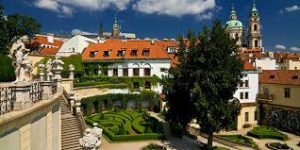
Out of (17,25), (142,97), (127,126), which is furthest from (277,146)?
(17,25)

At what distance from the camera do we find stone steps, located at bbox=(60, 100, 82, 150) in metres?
22.3

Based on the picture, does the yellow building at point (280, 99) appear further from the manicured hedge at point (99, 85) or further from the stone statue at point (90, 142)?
the stone statue at point (90, 142)

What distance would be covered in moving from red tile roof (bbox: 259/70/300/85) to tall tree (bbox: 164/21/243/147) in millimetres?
16532

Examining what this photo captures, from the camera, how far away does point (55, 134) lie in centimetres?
1808

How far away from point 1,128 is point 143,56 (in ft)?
132

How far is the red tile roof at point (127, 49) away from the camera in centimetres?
4950

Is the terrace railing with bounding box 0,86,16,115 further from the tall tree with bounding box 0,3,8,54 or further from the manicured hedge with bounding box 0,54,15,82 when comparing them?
the tall tree with bounding box 0,3,8,54

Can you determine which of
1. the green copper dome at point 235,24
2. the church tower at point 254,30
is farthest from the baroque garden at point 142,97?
the green copper dome at point 235,24

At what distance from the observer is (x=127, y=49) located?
5078 centimetres

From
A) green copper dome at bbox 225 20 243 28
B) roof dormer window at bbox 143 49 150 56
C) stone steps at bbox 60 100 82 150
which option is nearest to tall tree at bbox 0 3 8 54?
roof dormer window at bbox 143 49 150 56

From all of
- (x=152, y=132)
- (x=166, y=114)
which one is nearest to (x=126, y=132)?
(x=152, y=132)

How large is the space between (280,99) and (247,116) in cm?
477

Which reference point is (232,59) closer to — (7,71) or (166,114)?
(166,114)

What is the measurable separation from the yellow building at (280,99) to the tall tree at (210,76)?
51.4 ft
